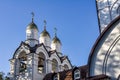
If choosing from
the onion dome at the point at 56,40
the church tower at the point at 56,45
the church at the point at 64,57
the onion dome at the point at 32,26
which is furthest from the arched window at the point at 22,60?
the onion dome at the point at 56,40

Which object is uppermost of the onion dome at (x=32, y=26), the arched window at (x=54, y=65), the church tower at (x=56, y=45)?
the onion dome at (x=32, y=26)

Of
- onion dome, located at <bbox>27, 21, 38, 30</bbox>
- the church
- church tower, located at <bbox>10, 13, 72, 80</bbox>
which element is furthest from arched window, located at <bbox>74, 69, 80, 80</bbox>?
onion dome, located at <bbox>27, 21, 38, 30</bbox>

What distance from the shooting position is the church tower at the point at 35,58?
74.1ft

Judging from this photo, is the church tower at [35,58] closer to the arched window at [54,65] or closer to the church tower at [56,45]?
the arched window at [54,65]

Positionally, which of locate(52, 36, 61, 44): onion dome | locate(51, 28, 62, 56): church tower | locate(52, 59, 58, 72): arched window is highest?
locate(52, 36, 61, 44): onion dome

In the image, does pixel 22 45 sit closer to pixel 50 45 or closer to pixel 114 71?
pixel 50 45

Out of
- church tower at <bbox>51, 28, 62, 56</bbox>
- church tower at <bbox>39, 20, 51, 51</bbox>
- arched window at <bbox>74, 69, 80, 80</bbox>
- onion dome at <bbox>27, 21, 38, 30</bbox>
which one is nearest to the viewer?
arched window at <bbox>74, 69, 80, 80</bbox>

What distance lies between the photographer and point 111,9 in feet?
54.1

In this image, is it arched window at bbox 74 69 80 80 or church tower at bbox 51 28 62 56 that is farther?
church tower at bbox 51 28 62 56

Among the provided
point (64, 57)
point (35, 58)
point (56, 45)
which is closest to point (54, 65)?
point (64, 57)

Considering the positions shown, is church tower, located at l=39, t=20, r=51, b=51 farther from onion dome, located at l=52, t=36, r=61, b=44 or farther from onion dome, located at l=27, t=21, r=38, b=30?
onion dome, located at l=27, t=21, r=38, b=30

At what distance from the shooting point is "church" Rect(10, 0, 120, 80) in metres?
13.7

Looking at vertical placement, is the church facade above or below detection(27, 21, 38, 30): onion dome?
below

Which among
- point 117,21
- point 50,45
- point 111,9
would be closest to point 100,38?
point 117,21
